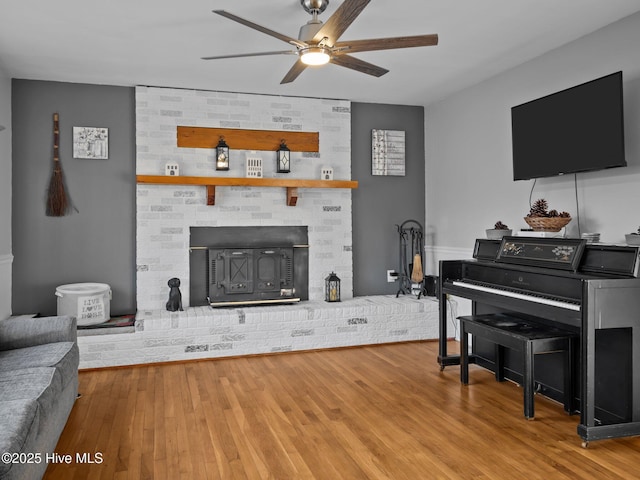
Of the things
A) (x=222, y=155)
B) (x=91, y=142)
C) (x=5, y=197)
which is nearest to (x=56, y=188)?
(x=5, y=197)

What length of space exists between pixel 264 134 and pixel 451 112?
1.94 metres

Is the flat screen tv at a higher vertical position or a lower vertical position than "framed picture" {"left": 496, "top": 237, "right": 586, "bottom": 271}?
higher

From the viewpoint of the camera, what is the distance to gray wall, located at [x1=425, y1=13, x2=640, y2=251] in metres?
3.28

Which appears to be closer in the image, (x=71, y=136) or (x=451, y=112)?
(x=71, y=136)

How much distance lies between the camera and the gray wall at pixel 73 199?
4574 millimetres

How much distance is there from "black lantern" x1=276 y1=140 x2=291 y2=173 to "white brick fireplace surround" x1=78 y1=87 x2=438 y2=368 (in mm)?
112

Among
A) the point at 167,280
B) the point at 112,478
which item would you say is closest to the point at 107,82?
the point at 167,280

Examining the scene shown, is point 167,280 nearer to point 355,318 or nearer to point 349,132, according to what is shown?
point 355,318

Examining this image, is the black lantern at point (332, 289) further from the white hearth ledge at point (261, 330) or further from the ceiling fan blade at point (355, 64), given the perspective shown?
the ceiling fan blade at point (355, 64)

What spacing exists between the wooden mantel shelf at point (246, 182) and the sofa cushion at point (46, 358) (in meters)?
1.95

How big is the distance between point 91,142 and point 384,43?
123 inches

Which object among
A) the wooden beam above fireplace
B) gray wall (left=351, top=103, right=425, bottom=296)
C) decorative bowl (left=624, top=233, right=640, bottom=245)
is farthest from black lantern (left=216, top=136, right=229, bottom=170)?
decorative bowl (left=624, top=233, right=640, bottom=245)

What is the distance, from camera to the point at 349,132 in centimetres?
547

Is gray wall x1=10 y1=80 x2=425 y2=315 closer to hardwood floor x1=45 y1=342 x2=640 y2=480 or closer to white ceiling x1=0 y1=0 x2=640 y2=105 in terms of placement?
white ceiling x1=0 y1=0 x2=640 y2=105
